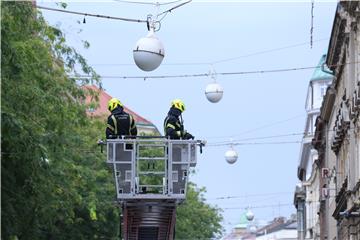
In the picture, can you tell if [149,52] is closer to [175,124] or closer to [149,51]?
[149,51]

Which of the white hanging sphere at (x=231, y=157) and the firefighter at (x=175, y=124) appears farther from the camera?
the white hanging sphere at (x=231, y=157)

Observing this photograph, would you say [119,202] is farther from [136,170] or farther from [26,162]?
[26,162]

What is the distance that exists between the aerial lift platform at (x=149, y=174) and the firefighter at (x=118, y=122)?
370 mm

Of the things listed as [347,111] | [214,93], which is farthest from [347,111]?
[214,93]

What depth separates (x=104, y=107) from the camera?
367ft

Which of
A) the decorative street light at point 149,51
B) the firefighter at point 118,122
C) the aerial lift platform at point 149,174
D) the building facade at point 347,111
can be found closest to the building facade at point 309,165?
Answer: the building facade at point 347,111

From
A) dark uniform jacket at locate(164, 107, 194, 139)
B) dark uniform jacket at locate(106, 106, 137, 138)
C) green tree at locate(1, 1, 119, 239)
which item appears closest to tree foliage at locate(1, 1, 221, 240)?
green tree at locate(1, 1, 119, 239)

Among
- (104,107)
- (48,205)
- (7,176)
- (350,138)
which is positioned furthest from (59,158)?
(104,107)

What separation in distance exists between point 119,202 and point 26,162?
9.57 feet

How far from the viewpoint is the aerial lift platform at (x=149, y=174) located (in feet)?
90.5

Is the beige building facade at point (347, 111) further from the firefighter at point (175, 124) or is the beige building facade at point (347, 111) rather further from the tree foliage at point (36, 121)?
the firefighter at point (175, 124)

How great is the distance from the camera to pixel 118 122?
28109 mm

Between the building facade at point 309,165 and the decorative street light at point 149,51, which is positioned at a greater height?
the building facade at point 309,165

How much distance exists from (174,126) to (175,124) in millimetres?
55
